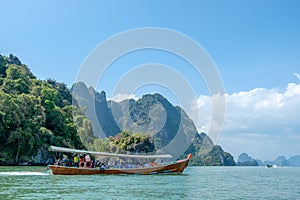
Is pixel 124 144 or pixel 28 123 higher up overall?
pixel 124 144

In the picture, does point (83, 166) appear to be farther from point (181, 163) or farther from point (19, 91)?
point (19, 91)

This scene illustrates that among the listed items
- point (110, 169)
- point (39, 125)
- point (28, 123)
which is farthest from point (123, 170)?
point (39, 125)

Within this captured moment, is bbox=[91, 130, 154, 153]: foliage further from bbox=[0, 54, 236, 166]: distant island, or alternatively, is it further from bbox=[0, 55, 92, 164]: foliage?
bbox=[0, 55, 92, 164]: foliage

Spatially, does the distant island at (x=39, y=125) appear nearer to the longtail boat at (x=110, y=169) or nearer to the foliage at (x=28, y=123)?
the foliage at (x=28, y=123)

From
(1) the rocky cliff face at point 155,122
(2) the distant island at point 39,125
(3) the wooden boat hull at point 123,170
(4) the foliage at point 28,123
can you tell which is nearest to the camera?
(3) the wooden boat hull at point 123,170

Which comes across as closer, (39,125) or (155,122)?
(39,125)

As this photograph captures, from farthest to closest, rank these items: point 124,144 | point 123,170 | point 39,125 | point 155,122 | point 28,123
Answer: point 155,122
point 124,144
point 39,125
point 28,123
point 123,170

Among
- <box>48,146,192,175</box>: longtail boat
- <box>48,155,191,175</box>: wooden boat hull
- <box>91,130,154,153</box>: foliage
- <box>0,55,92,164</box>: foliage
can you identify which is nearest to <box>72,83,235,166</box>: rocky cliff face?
<box>91,130,154,153</box>: foliage

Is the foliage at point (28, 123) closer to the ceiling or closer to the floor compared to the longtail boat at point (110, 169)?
closer to the ceiling

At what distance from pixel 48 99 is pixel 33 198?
133 ft

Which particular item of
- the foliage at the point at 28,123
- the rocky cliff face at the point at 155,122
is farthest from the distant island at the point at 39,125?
the rocky cliff face at the point at 155,122

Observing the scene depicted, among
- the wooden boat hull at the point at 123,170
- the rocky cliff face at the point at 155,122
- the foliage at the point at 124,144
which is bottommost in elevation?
the wooden boat hull at the point at 123,170

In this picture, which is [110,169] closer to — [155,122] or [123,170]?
[123,170]

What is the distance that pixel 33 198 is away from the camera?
42.7 feet
